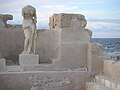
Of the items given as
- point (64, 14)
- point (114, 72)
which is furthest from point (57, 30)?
point (114, 72)

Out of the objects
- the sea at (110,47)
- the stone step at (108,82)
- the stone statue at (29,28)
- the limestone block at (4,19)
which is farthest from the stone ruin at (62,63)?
the sea at (110,47)

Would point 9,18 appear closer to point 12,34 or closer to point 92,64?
point 12,34

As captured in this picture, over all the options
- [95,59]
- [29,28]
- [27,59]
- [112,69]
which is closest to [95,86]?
[112,69]

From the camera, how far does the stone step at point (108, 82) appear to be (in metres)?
9.84

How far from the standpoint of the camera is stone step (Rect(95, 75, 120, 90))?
9836 millimetres

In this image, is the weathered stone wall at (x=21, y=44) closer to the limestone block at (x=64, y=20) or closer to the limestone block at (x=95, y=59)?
the limestone block at (x=64, y=20)

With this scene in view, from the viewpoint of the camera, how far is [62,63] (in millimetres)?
11906

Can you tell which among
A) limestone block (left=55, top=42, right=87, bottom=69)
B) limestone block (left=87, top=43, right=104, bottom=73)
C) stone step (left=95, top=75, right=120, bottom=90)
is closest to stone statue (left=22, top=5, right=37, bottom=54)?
limestone block (left=55, top=42, right=87, bottom=69)

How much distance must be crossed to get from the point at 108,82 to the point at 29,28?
3.10 metres

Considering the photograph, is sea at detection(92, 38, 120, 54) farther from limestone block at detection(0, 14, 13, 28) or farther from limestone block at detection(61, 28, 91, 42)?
limestone block at detection(0, 14, 13, 28)

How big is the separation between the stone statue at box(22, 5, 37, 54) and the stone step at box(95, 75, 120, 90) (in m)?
2.27

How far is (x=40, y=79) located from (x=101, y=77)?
1.82 m

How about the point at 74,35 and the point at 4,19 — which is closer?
the point at 74,35

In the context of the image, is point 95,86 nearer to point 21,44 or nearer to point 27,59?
point 27,59
